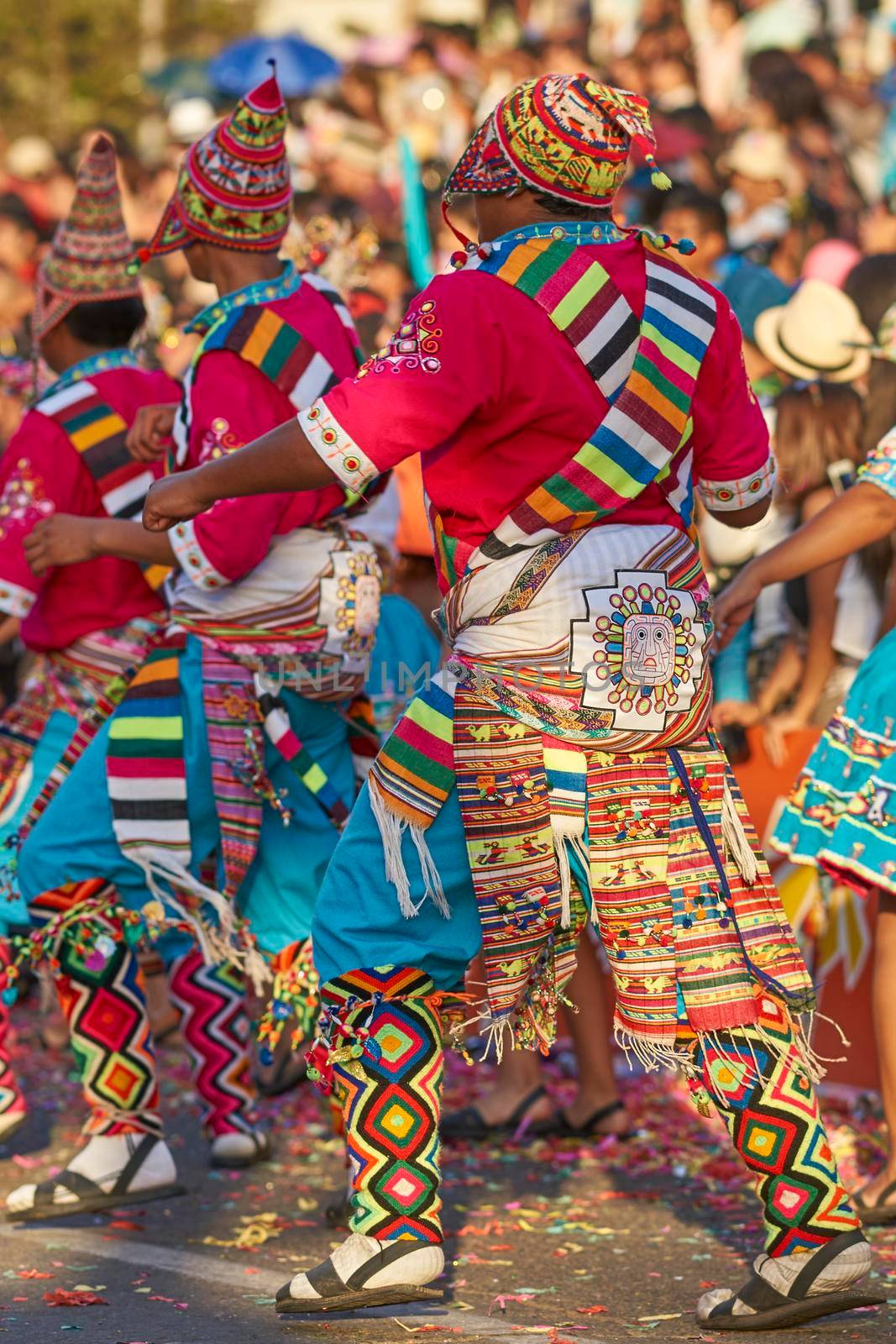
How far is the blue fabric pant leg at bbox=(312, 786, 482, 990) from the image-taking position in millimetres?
3572

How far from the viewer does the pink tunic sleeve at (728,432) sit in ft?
12.1

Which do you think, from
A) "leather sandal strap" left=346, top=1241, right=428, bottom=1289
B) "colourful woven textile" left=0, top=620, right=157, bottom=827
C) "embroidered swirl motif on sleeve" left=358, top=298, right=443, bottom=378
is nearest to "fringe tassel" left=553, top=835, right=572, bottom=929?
"leather sandal strap" left=346, top=1241, right=428, bottom=1289

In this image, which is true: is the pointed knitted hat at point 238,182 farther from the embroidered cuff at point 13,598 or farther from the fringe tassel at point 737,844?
the fringe tassel at point 737,844

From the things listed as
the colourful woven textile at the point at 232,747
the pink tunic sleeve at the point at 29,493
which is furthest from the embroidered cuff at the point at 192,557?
the pink tunic sleeve at the point at 29,493

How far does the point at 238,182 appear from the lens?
461cm

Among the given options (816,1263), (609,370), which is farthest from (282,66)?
(816,1263)

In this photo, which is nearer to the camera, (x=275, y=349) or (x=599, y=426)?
(x=599, y=426)

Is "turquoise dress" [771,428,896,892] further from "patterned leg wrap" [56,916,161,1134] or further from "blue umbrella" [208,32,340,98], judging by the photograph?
"blue umbrella" [208,32,340,98]

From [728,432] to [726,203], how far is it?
6388 millimetres

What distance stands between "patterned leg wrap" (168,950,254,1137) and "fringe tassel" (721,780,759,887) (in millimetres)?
1845

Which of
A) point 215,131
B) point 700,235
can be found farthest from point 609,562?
point 700,235

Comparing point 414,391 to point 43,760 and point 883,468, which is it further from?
point 43,760

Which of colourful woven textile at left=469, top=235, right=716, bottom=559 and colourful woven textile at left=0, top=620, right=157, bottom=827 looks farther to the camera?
colourful woven textile at left=0, top=620, right=157, bottom=827

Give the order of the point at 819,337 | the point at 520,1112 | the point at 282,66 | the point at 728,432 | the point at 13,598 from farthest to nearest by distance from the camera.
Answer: the point at 282,66, the point at 819,337, the point at 520,1112, the point at 13,598, the point at 728,432
